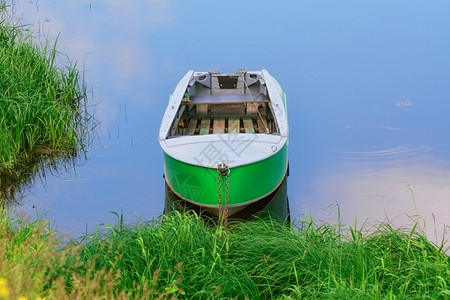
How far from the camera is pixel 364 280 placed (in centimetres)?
420

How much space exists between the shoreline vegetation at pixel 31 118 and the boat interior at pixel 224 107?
1.63 m

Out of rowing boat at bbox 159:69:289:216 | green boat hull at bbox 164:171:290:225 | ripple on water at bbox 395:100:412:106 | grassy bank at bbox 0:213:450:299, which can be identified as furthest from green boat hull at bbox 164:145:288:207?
ripple on water at bbox 395:100:412:106

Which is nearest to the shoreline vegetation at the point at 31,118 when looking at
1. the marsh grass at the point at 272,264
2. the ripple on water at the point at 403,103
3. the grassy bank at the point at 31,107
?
the grassy bank at the point at 31,107

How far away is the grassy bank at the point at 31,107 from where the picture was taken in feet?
26.7

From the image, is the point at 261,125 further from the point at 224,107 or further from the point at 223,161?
the point at 223,161

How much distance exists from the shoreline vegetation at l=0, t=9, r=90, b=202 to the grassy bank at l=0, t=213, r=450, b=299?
3199 millimetres

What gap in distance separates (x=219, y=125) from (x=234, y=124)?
19 centimetres

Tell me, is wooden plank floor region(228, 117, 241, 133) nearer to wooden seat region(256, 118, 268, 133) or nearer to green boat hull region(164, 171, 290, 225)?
wooden seat region(256, 118, 268, 133)

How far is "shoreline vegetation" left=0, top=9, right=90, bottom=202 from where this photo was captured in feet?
26.3

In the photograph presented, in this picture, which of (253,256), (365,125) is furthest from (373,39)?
(253,256)

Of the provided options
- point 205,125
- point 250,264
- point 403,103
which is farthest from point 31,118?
point 403,103

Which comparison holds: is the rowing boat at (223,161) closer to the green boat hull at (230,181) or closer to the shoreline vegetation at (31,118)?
the green boat hull at (230,181)

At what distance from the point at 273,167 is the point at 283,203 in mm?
888

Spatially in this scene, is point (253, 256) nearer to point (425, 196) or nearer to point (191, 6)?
point (425, 196)
